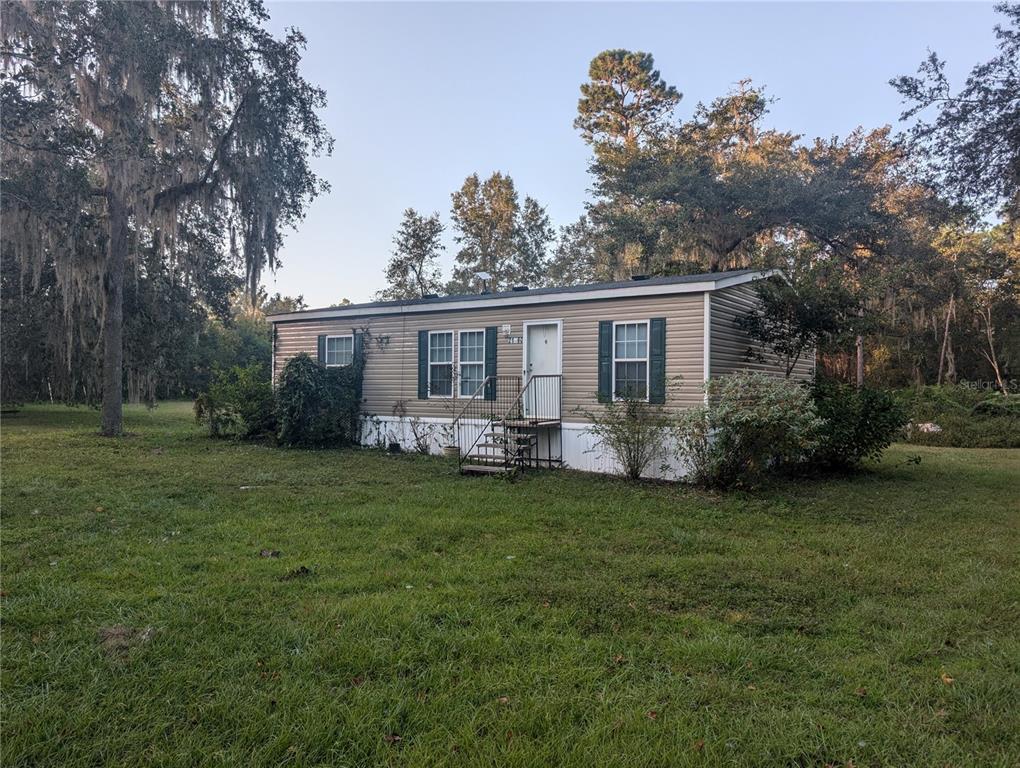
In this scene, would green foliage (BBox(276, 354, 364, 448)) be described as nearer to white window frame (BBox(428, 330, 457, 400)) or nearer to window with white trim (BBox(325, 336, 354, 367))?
window with white trim (BBox(325, 336, 354, 367))

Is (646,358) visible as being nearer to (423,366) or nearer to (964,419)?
(423,366)

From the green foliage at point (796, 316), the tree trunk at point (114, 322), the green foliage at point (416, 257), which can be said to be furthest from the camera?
the green foliage at point (416, 257)

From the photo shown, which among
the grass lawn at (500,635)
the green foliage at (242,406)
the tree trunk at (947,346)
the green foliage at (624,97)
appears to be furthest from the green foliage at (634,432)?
the tree trunk at (947,346)

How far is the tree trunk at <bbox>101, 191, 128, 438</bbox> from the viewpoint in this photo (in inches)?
515

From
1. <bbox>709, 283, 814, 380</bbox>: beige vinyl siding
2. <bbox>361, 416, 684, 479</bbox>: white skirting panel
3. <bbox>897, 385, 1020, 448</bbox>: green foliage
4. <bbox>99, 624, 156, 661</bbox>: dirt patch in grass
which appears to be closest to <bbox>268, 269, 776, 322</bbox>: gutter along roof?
<bbox>709, 283, 814, 380</bbox>: beige vinyl siding

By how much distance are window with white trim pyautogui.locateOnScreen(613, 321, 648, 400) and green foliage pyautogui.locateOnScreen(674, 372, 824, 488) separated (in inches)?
53.8

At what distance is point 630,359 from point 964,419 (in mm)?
11973

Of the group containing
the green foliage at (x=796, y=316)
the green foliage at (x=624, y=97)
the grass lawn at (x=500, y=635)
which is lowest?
the grass lawn at (x=500, y=635)

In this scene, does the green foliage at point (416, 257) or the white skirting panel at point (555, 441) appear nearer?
the white skirting panel at point (555, 441)

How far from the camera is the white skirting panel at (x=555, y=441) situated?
9.11 metres

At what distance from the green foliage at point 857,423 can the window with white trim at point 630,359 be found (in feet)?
8.85

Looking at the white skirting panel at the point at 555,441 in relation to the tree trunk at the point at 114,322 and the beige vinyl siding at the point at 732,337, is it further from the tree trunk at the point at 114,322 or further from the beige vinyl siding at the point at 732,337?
the tree trunk at the point at 114,322

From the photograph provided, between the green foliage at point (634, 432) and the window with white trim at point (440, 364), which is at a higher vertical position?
the window with white trim at point (440, 364)

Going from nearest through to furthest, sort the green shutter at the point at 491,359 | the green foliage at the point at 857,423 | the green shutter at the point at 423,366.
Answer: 1. the green foliage at the point at 857,423
2. the green shutter at the point at 491,359
3. the green shutter at the point at 423,366
